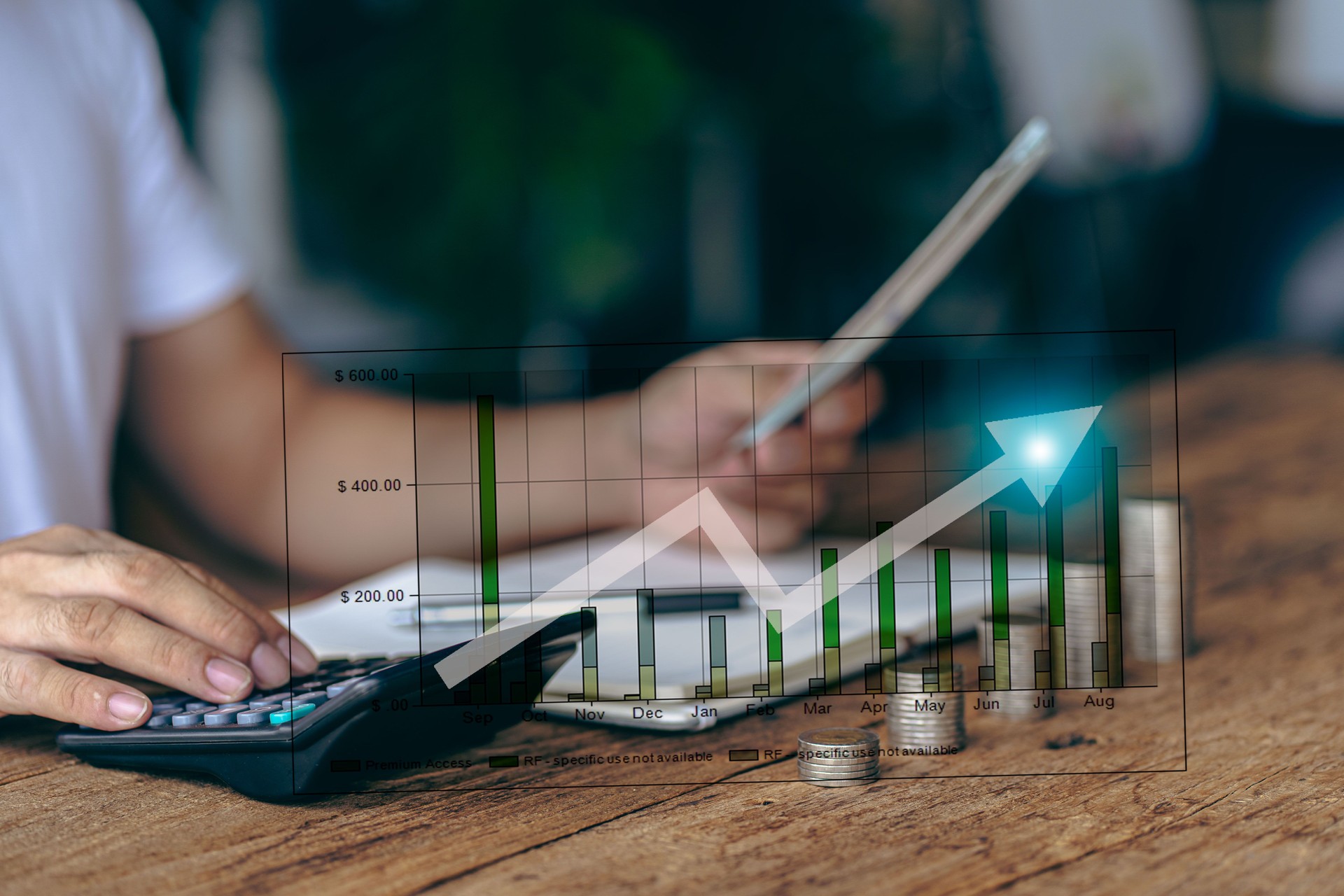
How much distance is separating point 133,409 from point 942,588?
2.52 ft

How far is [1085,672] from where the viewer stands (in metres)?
0.43

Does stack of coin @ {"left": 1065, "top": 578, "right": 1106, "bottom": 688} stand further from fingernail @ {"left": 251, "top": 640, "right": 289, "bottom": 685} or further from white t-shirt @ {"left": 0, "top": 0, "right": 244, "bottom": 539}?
white t-shirt @ {"left": 0, "top": 0, "right": 244, "bottom": 539}

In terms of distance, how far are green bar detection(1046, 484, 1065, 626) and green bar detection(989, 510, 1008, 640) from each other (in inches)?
0.6

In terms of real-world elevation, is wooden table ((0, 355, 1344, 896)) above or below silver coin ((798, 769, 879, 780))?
below

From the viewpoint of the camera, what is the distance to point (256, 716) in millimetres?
355

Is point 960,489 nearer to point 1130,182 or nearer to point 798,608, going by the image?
point 798,608

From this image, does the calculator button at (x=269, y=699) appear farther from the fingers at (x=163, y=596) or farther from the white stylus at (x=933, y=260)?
the white stylus at (x=933, y=260)

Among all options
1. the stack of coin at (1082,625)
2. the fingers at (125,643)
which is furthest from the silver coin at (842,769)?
the fingers at (125,643)

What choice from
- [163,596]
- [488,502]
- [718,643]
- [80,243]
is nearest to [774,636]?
[718,643]

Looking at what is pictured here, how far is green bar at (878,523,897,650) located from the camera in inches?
15.8

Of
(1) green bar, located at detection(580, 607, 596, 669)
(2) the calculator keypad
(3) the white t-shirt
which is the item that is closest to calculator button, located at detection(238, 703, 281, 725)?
(2) the calculator keypad

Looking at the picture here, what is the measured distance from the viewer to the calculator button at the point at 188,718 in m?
0.36

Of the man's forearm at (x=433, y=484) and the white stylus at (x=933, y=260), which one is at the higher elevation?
the white stylus at (x=933, y=260)

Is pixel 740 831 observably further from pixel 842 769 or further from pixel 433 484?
pixel 433 484
